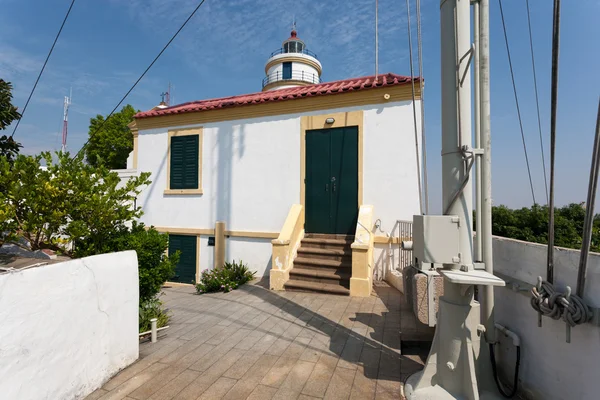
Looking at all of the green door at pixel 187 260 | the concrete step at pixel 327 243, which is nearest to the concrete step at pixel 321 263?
the concrete step at pixel 327 243

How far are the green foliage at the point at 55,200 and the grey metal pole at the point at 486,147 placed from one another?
14.1 ft

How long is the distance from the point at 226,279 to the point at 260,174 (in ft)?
9.77

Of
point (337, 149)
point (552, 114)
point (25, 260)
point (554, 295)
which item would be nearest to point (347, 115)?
point (337, 149)

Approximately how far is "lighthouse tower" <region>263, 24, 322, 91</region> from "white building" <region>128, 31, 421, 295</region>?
15902mm

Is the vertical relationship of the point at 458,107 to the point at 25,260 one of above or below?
above

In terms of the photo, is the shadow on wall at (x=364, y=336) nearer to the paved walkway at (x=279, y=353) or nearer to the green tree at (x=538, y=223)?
the paved walkway at (x=279, y=353)

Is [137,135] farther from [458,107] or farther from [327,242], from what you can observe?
[458,107]

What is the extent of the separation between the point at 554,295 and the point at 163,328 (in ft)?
14.9

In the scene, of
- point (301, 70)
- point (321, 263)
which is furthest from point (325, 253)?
point (301, 70)

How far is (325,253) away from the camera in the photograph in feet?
22.0

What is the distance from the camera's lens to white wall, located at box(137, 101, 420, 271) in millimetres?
6801

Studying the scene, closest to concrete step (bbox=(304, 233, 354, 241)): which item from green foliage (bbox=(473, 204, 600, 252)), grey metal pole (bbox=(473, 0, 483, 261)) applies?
grey metal pole (bbox=(473, 0, 483, 261))

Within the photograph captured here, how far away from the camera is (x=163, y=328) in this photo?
13.7 feet

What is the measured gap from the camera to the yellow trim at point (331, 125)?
7078mm
